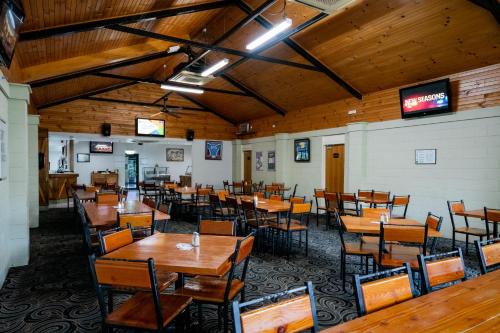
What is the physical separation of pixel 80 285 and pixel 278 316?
3.33m

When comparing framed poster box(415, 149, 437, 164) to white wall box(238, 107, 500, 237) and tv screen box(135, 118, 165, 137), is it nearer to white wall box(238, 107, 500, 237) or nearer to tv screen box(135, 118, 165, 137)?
white wall box(238, 107, 500, 237)

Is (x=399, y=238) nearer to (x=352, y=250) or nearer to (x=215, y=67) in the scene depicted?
(x=352, y=250)

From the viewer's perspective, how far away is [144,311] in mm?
2084

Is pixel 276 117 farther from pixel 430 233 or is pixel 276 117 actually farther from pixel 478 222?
pixel 430 233

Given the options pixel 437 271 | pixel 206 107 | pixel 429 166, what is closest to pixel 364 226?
pixel 437 271

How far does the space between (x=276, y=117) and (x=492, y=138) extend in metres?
6.68

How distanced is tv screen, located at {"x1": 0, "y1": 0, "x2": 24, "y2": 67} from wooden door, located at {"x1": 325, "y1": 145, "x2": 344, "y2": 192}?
25.3 feet

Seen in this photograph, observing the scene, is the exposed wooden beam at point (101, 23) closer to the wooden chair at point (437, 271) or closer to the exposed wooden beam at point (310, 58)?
the exposed wooden beam at point (310, 58)

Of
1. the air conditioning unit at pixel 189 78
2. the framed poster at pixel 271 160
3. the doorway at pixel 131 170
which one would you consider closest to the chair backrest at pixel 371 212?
the air conditioning unit at pixel 189 78

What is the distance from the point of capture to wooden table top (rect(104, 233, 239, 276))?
2.06 metres

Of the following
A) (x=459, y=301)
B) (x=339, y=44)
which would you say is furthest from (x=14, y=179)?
(x=339, y=44)

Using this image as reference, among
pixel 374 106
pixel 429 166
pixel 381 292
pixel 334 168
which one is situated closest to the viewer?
pixel 381 292

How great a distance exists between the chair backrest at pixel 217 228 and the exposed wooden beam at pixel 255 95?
24.4 ft

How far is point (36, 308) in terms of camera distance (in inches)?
123
